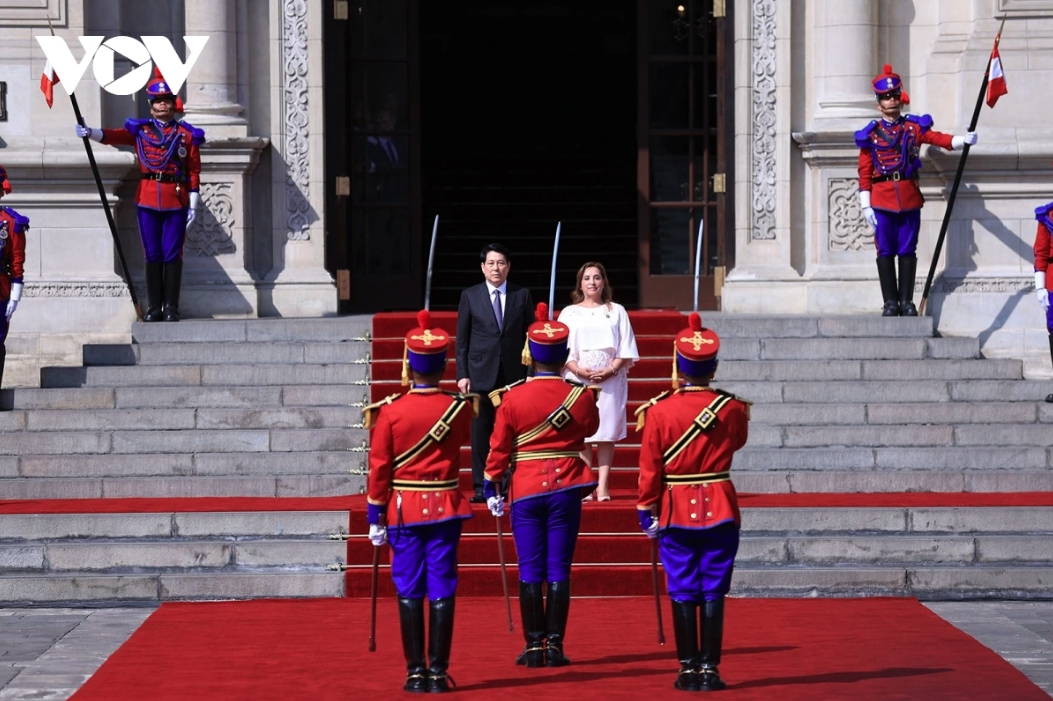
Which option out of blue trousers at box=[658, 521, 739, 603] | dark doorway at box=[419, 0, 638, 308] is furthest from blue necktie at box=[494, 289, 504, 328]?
dark doorway at box=[419, 0, 638, 308]

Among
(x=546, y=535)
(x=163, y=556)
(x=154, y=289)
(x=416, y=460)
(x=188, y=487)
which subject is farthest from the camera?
(x=154, y=289)

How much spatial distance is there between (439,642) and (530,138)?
1774 cm

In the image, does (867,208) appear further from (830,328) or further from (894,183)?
(830,328)

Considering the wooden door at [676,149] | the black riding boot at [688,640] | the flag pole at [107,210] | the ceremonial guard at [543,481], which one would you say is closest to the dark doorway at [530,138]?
the wooden door at [676,149]

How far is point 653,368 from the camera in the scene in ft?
46.2

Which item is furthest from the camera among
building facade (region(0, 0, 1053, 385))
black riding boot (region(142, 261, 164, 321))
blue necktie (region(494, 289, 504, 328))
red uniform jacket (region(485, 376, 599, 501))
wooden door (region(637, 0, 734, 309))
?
wooden door (region(637, 0, 734, 309))

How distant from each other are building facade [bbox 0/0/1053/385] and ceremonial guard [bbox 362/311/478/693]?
7369 millimetres

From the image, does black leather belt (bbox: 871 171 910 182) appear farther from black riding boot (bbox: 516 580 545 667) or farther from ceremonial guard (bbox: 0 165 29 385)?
black riding boot (bbox: 516 580 545 667)

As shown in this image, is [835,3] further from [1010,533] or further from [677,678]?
[677,678]

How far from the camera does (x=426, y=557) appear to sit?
329 inches

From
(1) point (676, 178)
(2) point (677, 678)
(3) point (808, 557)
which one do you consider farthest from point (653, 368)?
(2) point (677, 678)

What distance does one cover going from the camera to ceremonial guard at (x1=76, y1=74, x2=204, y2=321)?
581 inches

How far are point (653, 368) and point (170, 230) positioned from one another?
4174 millimetres

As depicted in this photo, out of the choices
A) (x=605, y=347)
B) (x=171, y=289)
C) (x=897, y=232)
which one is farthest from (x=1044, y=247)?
(x=171, y=289)
